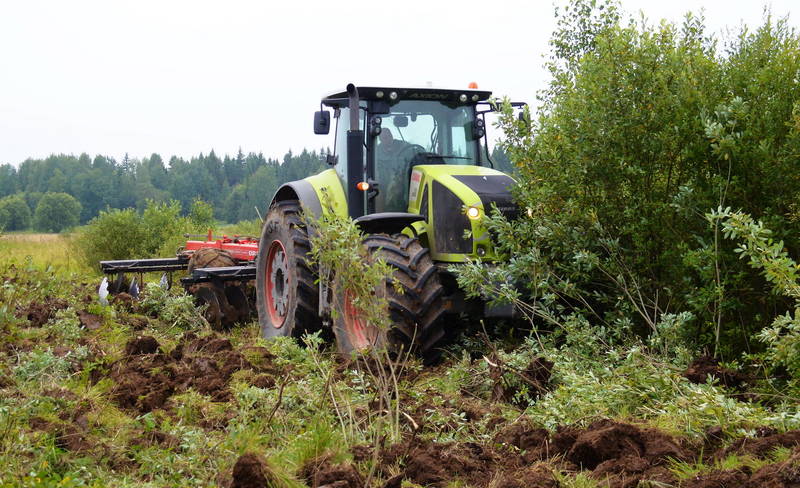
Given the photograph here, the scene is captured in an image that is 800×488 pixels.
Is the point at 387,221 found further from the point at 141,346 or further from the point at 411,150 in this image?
the point at 141,346

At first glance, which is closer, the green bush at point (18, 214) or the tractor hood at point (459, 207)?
the tractor hood at point (459, 207)

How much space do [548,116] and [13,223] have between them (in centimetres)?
7845

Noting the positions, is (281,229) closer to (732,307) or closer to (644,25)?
(644,25)

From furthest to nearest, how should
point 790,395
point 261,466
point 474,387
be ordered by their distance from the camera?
point 474,387
point 790,395
point 261,466

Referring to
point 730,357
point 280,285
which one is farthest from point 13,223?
point 730,357

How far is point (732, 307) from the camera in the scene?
5375 millimetres

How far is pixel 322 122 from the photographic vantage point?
8.07 m

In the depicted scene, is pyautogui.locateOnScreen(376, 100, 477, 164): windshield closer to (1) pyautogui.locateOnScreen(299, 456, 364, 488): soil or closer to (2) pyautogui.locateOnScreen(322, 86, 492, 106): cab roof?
(2) pyautogui.locateOnScreen(322, 86, 492, 106): cab roof

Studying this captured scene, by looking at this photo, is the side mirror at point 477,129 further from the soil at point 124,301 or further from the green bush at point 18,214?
the green bush at point 18,214

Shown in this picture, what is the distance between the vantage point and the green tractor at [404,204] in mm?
6508

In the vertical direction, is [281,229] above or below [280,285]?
above

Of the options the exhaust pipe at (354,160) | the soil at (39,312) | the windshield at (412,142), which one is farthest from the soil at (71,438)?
the soil at (39,312)

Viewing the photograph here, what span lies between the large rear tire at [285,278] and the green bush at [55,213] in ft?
227

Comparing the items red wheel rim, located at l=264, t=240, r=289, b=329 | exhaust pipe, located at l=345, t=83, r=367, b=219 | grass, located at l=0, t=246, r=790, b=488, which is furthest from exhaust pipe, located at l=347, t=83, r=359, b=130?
grass, located at l=0, t=246, r=790, b=488
